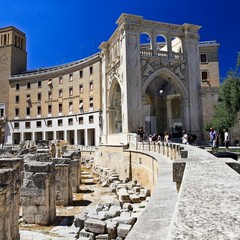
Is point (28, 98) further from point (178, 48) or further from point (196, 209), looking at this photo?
point (196, 209)

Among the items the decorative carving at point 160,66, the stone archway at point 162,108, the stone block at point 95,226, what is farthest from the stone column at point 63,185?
the stone archway at point 162,108

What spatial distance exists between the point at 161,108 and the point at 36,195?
28689 mm

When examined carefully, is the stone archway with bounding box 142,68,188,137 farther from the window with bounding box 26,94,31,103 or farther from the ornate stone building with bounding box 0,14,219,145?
the window with bounding box 26,94,31,103

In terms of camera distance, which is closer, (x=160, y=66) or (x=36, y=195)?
(x=36, y=195)

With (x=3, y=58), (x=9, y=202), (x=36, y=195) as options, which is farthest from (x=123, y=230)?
(x=3, y=58)

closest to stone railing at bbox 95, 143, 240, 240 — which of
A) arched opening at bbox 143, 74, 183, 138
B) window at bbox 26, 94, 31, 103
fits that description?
arched opening at bbox 143, 74, 183, 138

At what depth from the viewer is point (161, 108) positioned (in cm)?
3681

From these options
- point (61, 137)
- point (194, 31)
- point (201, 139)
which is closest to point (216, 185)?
point (201, 139)

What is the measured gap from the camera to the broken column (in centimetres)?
618

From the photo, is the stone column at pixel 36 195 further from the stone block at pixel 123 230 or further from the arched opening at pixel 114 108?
the arched opening at pixel 114 108

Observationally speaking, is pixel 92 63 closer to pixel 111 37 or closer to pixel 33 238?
pixel 111 37

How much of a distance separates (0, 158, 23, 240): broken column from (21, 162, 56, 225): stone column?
2590mm

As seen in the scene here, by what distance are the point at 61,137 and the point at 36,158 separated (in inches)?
1296

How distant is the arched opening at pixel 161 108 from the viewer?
3516 cm
